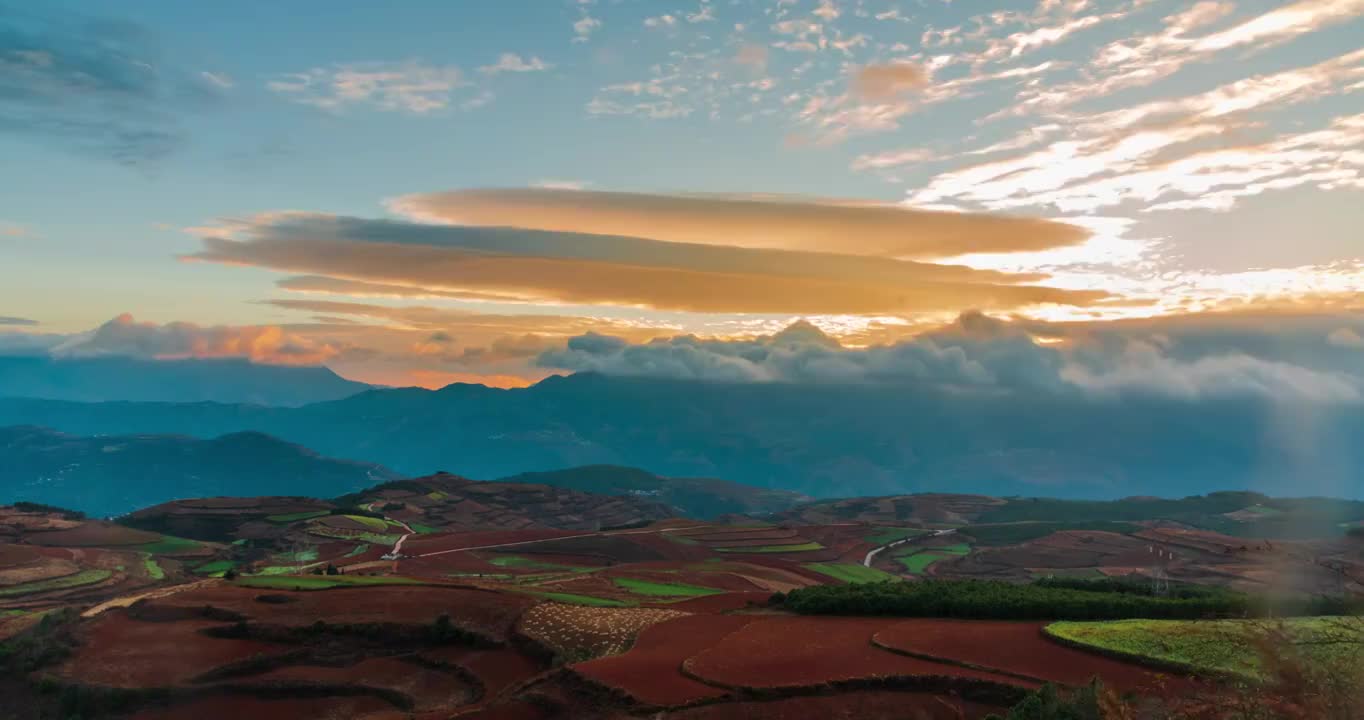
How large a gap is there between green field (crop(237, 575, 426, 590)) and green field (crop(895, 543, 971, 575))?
304 feet

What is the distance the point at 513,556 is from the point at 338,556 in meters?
28.5

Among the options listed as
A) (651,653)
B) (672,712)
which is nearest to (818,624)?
(651,653)

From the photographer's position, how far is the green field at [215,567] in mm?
124381

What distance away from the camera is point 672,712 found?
3859 cm

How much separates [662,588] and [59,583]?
75.0 metres

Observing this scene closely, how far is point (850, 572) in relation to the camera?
13525cm

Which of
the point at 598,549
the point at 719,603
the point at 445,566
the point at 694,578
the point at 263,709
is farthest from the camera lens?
the point at 598,549

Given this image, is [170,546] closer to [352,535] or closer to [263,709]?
[352,535]

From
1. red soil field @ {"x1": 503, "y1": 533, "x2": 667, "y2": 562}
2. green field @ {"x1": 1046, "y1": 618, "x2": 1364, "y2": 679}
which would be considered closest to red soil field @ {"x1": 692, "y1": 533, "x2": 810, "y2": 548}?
red soil field @ {"x1": 503, "y1": 533, "x2": 667, "y2": 562}

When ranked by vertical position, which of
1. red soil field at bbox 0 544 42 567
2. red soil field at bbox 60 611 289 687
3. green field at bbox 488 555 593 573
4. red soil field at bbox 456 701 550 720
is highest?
red soil field at bbox 456 701 550 720

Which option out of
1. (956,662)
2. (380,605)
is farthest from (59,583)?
(956,662)

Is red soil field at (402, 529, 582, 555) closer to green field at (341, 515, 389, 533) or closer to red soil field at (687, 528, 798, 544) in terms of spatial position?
green field at (341, 515, 389, 533)

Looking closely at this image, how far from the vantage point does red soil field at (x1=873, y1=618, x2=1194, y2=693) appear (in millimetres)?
38188

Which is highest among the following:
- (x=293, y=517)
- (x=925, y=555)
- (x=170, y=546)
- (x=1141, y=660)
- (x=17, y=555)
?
(x=1141, y=660)
